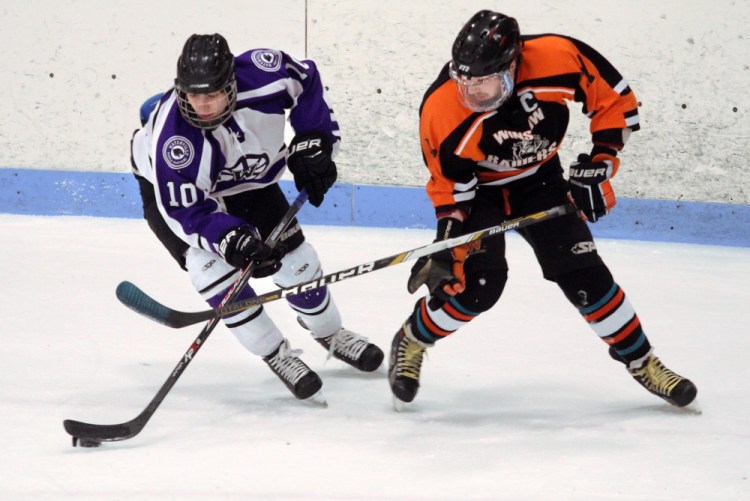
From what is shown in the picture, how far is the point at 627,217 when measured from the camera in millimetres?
4637

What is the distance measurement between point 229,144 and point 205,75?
0.81 ft

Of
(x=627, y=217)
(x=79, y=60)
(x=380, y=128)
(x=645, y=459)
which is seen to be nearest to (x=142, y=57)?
(x=79, y=60)

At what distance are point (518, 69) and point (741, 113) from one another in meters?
2.54

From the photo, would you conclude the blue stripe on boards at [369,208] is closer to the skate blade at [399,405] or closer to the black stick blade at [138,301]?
the skate blade at [399,405]

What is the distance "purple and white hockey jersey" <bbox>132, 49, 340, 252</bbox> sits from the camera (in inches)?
93.6

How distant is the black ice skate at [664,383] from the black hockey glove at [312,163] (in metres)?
0.89

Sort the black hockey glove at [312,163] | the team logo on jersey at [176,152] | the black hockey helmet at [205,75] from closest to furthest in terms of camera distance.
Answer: the black hockey helmet at [205,75] < the team logo on jersey at [176,152] < the black hockey glove at [312,163]

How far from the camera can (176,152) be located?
2.36m

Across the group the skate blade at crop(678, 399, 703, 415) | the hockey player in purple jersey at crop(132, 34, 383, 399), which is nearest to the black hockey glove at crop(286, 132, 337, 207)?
the hockey player in purple jersey at crop(132, 34, 383, 399)

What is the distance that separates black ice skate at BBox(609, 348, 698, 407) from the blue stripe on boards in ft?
7.40

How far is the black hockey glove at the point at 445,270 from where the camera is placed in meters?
2.34

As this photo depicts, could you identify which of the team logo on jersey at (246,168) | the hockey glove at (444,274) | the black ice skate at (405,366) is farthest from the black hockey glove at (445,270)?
the team logo on jersey at (246,168)

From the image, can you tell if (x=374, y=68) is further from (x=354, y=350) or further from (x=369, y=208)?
(x=354, y=350)

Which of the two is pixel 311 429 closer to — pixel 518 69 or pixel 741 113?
pixel 518 69
